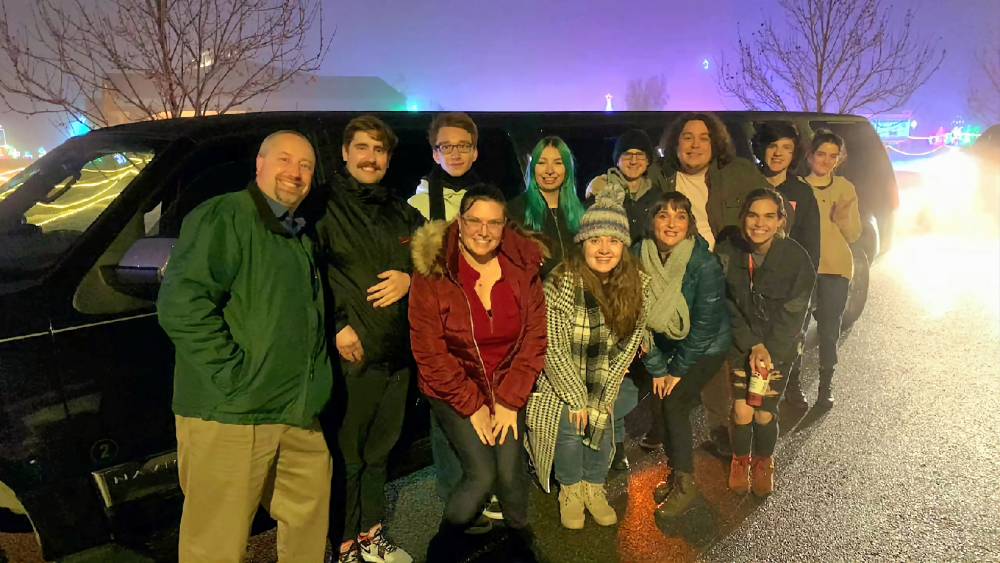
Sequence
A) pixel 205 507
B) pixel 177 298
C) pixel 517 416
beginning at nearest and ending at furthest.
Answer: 1. pixel 177 298
2. pixel 205 507
3. pixel 517 416

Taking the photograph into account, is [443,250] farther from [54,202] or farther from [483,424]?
[54,202]

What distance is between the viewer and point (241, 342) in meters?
2.01

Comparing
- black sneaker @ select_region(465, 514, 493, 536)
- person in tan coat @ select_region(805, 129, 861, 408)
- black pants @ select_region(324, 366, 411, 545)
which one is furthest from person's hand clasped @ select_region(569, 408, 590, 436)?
person in tan coat @ select_region(805, 129, 861, 408)

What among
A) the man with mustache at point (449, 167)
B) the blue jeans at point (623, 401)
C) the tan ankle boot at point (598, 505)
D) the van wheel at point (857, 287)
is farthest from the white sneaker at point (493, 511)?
the van wheel at point (857, 287)

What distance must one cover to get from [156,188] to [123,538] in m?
1.41

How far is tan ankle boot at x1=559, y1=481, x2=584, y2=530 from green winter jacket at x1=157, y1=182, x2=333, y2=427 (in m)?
1.40

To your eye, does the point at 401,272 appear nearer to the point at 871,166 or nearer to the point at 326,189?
the point at 326,189

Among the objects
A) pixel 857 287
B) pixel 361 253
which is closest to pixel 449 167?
pixel 361 253

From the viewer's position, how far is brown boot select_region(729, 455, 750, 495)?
3207 millimetres

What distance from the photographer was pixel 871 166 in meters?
5.56

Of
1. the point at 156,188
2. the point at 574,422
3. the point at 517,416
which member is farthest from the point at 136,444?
the point at 574,422

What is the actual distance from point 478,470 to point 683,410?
3.91 ft

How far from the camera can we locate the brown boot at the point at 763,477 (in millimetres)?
3172

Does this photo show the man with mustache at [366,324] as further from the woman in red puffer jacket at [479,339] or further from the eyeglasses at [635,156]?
the eyeglasses at [635,156]
